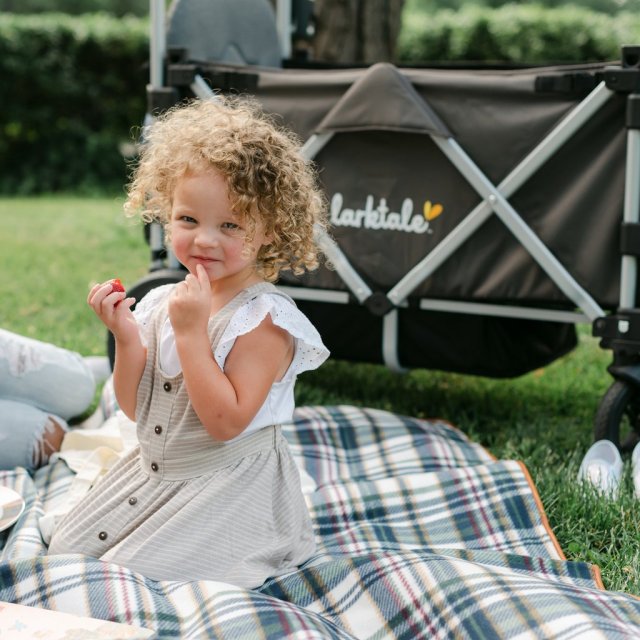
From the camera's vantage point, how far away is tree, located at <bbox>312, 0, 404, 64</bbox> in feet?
15.6

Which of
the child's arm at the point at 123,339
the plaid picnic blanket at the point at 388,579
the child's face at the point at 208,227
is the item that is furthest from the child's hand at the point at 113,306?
the plaid picnic blanket at the point at 388,579

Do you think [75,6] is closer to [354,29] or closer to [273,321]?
[354,29]

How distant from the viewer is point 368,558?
6.10 feet

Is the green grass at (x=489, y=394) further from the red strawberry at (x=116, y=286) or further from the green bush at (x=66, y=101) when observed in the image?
the green bush at (x=66, y=101)

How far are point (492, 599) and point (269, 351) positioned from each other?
0.59 metres

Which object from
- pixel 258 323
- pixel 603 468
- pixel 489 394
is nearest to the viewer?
pixel 258 323

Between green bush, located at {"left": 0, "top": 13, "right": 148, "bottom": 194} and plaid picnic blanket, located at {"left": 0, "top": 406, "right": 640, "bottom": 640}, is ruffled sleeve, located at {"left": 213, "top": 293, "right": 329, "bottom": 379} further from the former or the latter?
green bush, located at {"left": 0, "top": 13, "right": 148, "bottom": 194}

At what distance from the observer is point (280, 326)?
181 cm

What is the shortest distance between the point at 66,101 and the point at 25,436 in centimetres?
810

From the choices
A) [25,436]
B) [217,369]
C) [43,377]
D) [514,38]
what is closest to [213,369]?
[217,369]

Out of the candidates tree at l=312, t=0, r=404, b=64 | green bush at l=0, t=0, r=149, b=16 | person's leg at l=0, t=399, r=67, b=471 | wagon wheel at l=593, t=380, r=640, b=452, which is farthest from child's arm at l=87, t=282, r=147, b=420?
green bush at l=0, t=0, r=149, b=16

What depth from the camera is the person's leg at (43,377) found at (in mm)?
2592

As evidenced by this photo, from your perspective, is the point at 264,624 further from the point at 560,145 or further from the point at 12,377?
the point at 560,145

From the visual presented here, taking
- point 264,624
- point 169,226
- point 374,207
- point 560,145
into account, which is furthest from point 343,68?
point 264,624
